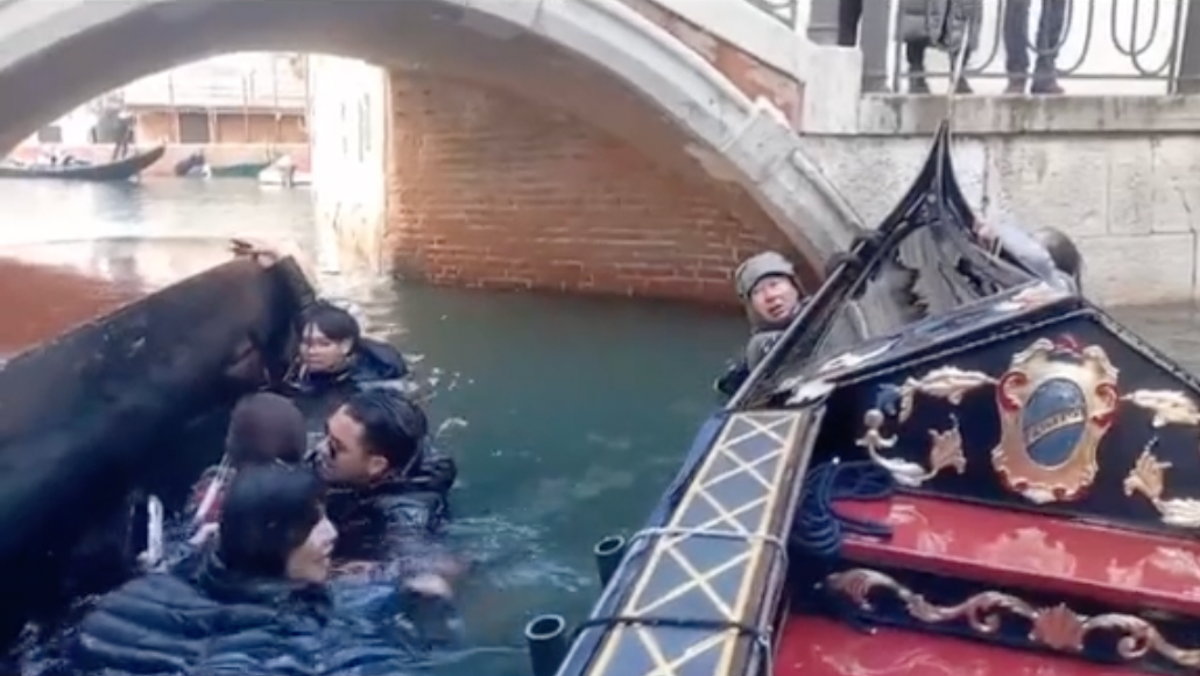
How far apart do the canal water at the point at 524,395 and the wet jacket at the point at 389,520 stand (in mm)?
164

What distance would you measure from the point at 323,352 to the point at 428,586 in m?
0.70

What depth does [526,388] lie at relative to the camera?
457cm

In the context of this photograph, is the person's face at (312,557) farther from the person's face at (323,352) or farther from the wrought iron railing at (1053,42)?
the wrought iron railing at (1053,42)

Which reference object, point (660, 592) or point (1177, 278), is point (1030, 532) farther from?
point (1177, 278)

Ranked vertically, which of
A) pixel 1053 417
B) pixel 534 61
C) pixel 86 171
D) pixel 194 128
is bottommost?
pixel 86 171

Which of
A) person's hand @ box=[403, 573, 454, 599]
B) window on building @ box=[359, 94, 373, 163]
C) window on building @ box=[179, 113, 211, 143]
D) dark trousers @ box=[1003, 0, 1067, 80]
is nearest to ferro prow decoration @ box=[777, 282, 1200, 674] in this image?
person's hand @ box=[403, 573, 454, 599]

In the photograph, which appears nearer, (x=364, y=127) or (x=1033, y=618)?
(x=1033, y=618)

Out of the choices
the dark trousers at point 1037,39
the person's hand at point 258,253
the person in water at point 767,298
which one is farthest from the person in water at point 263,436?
the dark trousers at point 1037,39

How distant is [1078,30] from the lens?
18.1 ft

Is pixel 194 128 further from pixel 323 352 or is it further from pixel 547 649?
pixel 547 649

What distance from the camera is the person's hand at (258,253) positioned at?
11.6 ft

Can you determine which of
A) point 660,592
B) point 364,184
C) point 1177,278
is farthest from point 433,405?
point 364,184

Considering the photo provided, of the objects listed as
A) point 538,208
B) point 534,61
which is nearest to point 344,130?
point 538,208

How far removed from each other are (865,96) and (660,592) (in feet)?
11.5
